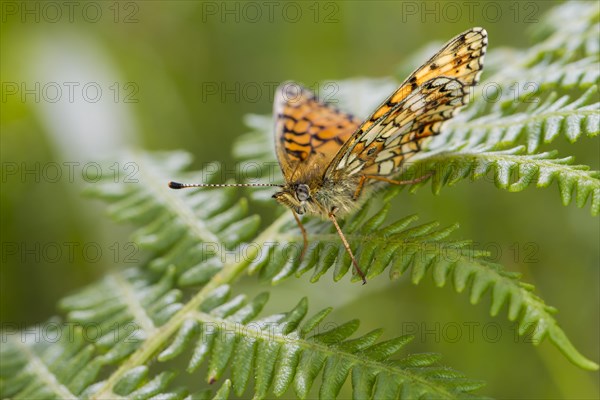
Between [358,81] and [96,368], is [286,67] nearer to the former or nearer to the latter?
[358,81]

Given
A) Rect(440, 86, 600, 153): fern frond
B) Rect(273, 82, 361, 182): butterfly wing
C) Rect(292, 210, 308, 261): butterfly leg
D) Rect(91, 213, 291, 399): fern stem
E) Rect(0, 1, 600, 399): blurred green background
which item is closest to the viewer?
Rect(440, 86, 600, 153): fern frond

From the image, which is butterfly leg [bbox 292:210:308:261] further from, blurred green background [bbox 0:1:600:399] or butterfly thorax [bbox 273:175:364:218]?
blurred green background [bbox 0:1:600:399]

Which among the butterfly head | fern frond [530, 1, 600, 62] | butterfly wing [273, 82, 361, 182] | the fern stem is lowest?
the fern stem

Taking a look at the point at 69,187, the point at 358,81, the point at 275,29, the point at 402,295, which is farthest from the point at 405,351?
the point at 275,29

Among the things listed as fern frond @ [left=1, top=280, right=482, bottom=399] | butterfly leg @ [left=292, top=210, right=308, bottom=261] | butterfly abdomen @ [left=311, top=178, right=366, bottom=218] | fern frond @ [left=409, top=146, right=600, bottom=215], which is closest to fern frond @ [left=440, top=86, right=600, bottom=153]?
fern frond @ [left=409, top=146, right=600, bottom=215]

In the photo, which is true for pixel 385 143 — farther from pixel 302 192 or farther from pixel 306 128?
pixel 306 128

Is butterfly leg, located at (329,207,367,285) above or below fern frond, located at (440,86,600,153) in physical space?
below

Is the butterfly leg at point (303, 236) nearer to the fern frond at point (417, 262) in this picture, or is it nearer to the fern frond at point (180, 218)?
the fern frond at point (417, 262)
